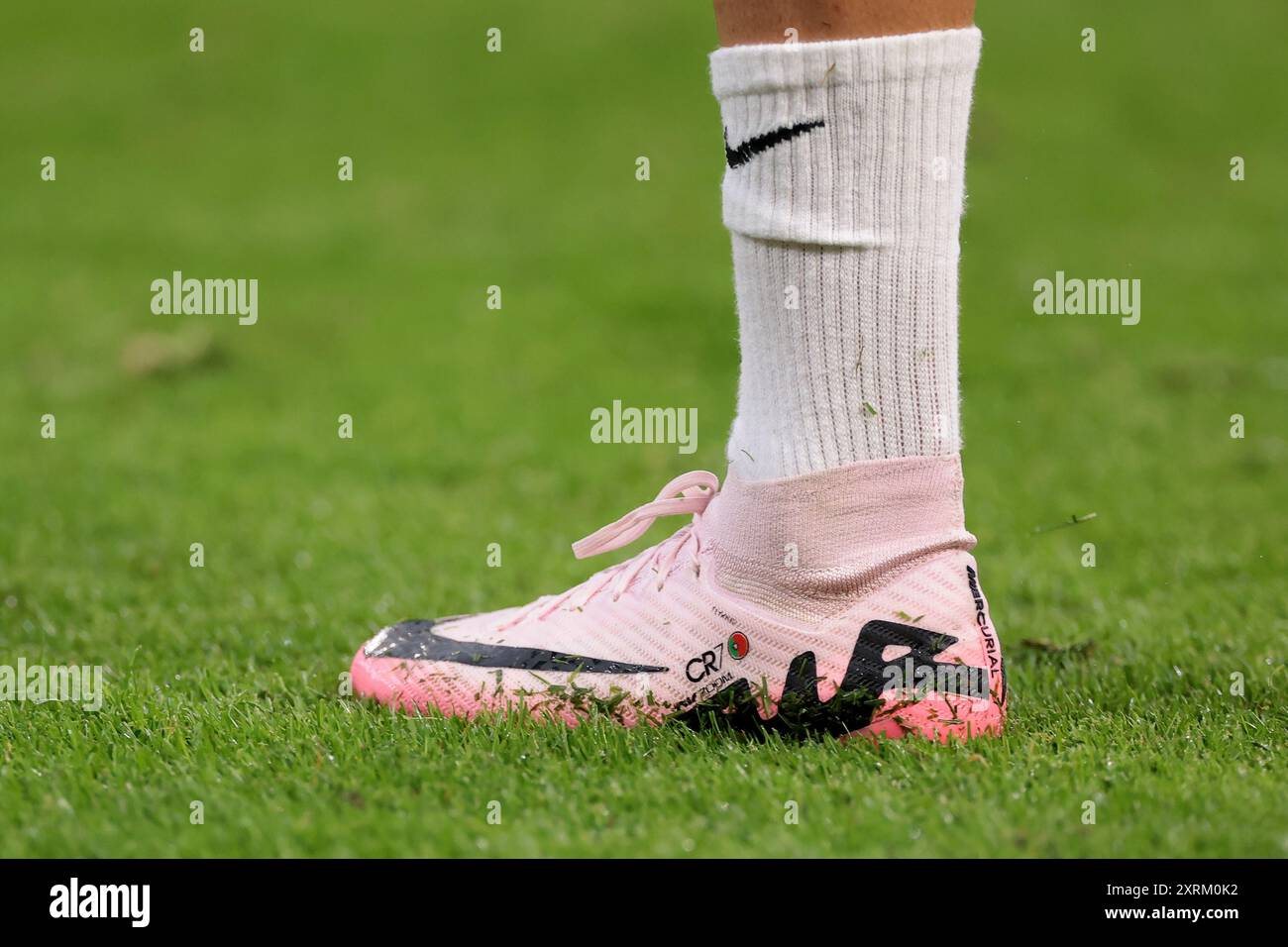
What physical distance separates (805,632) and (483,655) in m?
0.49

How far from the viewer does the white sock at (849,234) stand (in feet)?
5.71

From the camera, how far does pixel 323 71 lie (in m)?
11.4

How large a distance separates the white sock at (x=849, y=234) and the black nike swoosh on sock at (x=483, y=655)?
37cm

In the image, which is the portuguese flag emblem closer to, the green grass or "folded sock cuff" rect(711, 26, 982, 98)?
the green grass

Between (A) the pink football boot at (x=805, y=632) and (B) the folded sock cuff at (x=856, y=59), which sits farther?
(A) the pink football boot at (x=805, y=632)

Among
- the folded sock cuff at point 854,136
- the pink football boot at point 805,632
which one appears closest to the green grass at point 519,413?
the pink football boot at point 805,632

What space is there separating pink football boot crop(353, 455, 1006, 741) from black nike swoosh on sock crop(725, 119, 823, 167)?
44 centimetres

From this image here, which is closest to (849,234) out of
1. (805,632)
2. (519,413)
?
(805,632)

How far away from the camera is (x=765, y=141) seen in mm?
1776

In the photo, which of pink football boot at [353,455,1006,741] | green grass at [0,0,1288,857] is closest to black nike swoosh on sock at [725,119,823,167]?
pink football boot at [353,455,1006,741]

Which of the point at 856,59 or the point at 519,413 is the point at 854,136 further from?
the point at 519,413

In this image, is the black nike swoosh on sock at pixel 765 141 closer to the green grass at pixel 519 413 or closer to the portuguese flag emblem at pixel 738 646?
the portuguese flag emblem at pixel 738 646

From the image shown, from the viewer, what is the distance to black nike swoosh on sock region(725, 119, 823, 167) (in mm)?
1749
